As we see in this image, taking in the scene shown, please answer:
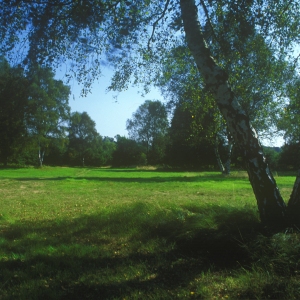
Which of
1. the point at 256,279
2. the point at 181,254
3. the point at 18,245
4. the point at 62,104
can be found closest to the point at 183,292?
the point at 256,279

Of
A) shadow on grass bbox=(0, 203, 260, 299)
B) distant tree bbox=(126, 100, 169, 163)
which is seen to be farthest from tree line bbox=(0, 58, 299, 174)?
shadow on grass bbox=(0, 203, 260, 299)

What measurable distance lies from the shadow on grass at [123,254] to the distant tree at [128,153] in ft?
244

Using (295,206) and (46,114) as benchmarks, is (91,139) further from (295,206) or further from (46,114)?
(295,206)

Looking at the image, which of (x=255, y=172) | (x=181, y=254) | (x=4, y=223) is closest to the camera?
(x=181, y=254)

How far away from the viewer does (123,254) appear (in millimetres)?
5879

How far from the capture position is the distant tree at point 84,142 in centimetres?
8731

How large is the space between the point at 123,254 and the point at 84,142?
84502 mm

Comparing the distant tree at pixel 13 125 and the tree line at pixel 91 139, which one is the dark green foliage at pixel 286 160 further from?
the distant tree at pixel 13 125

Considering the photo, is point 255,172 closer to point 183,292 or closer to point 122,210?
point 183,292

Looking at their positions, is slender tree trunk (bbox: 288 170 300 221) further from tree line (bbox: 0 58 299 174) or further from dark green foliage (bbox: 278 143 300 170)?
dark green foliage (bbox: 278 143 300 170)

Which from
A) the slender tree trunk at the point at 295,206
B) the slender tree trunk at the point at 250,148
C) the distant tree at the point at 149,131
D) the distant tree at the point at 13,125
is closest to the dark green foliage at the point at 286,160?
the distant tree at the point at 149,131

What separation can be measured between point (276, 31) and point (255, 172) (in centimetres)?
429

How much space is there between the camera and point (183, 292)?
4.07 meters

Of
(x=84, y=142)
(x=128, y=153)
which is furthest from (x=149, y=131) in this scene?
(x=84, y=142)
